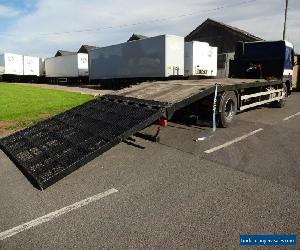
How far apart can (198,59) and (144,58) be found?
14.0ft

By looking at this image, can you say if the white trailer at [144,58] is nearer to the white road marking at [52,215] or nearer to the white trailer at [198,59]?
the white trailer at [198,59]

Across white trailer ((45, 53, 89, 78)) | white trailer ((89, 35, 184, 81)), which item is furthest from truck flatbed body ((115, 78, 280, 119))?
white trailer ((45, 53, 89, 78))

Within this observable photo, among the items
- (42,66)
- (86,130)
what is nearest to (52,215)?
(86,130)

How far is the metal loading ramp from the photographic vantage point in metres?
5.63

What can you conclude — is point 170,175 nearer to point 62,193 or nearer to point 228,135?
point 62,193

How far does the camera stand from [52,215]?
4.43 meters

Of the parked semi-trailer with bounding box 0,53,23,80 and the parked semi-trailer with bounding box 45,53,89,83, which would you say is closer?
the parked semi-trailer with bounding box 45,53,89,83

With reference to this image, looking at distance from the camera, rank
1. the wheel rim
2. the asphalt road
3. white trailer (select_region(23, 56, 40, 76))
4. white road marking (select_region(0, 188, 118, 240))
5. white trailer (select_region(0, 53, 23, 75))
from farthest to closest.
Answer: white trailer (select_region(23, 56, 40, 76))
white trailer (select_region(0, 53, 23, 75))
the wheel rim
white road marking (select_region(0, 188, 118, 240))
the asphalt road

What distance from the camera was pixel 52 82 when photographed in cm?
4709

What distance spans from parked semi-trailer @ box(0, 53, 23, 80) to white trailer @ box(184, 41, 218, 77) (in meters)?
32.4

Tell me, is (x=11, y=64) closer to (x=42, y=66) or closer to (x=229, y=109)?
(x=42, y=66)

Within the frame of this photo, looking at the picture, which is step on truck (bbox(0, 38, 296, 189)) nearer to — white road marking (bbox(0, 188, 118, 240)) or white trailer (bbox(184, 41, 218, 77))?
white road marking (bbox(0, 188, 118, 240))

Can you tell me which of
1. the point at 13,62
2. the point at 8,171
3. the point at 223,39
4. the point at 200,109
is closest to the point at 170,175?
the point at 8,171

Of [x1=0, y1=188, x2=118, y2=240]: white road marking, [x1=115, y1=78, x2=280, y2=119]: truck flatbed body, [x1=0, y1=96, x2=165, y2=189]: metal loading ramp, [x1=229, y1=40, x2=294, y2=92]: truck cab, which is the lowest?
[x1=0, y1=188, x2=118, y2=240]: white road marking
